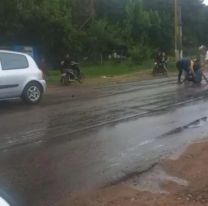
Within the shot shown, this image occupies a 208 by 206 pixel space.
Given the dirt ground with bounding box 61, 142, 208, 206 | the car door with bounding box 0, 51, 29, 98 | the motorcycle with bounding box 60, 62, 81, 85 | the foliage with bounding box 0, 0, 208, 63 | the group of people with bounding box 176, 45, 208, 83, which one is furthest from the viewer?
the foliage with bounding box 0, 0, 208, 63

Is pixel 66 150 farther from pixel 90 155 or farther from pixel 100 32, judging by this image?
pixel 100 32

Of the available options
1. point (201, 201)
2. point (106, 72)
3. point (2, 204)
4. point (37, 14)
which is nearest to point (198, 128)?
point (201, 201)

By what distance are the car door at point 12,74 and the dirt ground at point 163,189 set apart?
7.61 m

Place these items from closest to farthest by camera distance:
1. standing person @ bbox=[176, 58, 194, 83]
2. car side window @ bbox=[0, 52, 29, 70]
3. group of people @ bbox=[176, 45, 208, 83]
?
car side window @ bbox=[0, 52, 29, 70]
group of people @ bbox=[176, 45, 208, 83]
standing person @ bbox=[176, 58, 194, 83]

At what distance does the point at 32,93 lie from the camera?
1596 cm

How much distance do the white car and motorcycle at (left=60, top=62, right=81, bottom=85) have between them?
27.8ft

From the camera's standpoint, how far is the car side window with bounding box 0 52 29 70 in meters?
15.3

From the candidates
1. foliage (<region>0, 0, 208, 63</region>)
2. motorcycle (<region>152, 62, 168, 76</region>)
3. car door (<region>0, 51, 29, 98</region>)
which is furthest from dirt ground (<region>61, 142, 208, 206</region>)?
motorcycle (<region>152, 62, 168, 76</region>)

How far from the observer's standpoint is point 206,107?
14.8 metres

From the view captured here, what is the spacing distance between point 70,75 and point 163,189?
735 inches

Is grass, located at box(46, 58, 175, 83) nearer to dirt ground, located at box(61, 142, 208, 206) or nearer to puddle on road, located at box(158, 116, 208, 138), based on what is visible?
puddle on road, located at box(158, 116, 208, 138)

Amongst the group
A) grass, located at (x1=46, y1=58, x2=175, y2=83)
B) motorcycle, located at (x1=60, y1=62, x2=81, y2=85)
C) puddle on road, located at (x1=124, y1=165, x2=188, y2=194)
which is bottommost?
grass, located at (x1=46, y1=58, x2=175, y2=83)

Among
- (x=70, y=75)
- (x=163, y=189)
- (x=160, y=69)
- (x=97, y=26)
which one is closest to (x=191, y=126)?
(x=163, y=189)

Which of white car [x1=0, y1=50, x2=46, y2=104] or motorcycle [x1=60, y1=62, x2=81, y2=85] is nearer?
white car [x1=0, y1=50, x2=46, y2=104]
